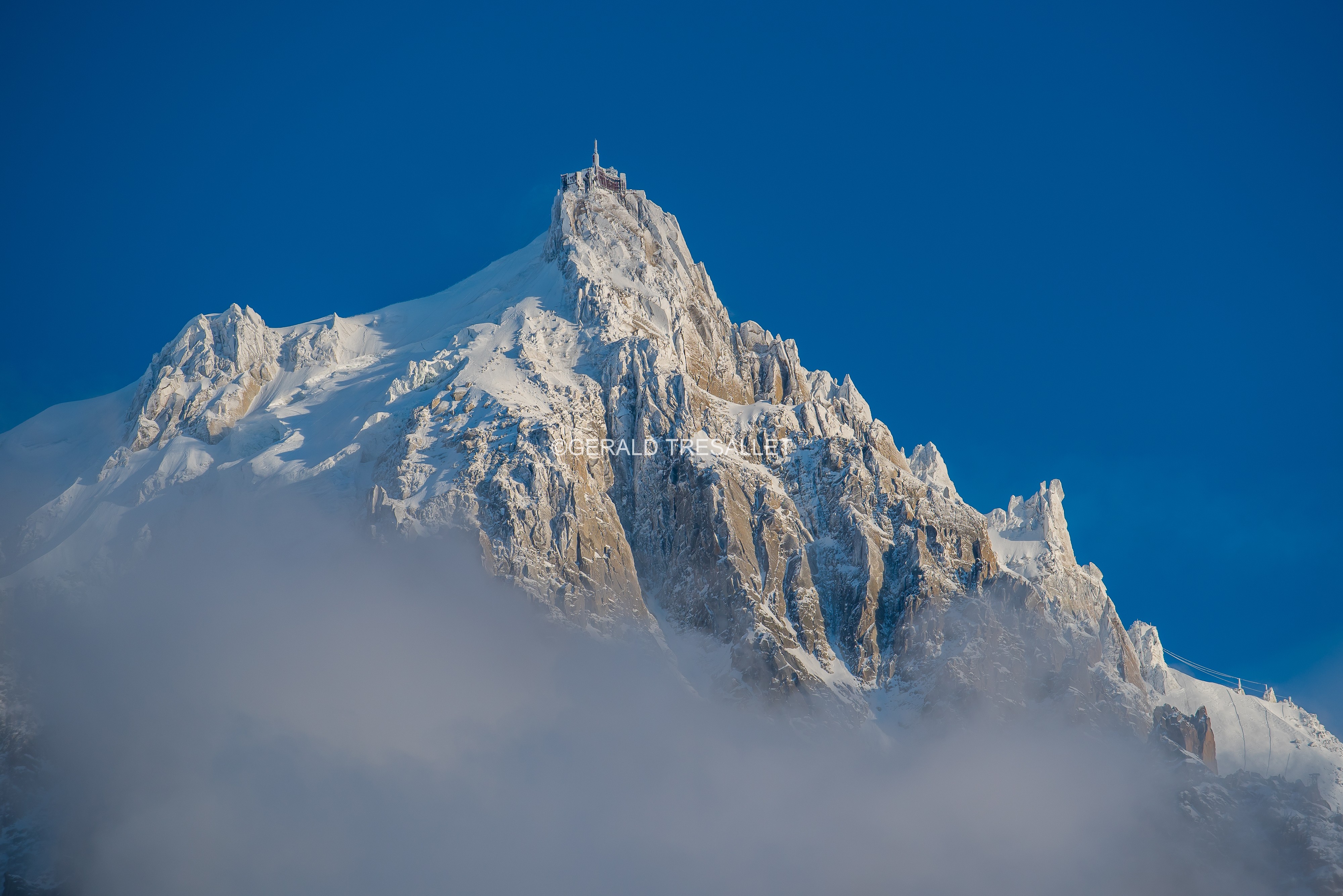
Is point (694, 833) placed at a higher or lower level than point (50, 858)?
higher

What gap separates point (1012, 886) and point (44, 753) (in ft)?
496

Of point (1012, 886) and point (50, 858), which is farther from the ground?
point (1012, 886)

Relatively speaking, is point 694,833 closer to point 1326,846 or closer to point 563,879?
point 563,879

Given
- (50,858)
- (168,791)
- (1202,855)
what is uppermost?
(1202,855)

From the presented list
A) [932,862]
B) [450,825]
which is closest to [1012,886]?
[932,862]

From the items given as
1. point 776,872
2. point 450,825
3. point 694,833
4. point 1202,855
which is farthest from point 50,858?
point 1202,855

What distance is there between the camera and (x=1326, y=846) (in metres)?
198

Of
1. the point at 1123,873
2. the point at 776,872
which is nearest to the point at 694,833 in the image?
the point at 776,872

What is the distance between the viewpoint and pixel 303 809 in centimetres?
19588

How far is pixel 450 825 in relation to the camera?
19588cm

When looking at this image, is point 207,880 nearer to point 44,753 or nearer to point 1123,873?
point 44,753

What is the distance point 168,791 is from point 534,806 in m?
55.8

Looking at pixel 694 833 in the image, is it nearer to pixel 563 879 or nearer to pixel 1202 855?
pixel 563 879

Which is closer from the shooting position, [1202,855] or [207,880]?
[207,880]
